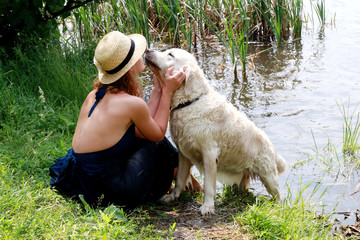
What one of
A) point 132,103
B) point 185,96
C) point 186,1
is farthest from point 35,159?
point 186,1

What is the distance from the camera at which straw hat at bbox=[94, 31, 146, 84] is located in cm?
312

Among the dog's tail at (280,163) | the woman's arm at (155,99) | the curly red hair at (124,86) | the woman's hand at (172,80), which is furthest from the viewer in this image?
the dog's tail at (280,163)

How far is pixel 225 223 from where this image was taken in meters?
3.19

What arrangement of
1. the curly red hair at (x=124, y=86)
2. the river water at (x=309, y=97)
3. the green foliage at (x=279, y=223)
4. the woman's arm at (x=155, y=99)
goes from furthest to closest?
the river water at (x=309, y=97)
the woman's arm at (x=155, y=99)
the curly red hair at (x=124, y=86)
the green foliage at (x=279, y=223)

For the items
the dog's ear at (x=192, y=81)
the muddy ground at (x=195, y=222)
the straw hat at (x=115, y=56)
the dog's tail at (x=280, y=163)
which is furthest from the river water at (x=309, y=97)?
the straw hat at (x=115, y=56)

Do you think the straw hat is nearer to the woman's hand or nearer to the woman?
the woman

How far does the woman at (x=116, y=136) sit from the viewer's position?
3.12 meters

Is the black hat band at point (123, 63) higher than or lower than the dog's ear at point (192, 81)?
higher

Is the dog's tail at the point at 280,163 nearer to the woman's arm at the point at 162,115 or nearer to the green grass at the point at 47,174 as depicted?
the green grass at the point at 47,174

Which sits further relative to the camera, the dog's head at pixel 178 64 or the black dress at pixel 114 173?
the dog's head at pixel 178 64

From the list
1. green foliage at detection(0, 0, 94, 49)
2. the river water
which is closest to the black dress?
the river water

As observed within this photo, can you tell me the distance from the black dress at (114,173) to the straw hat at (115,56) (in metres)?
0.21

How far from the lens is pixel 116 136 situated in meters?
3.16

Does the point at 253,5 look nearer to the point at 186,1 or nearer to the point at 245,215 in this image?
the point at 186,1
